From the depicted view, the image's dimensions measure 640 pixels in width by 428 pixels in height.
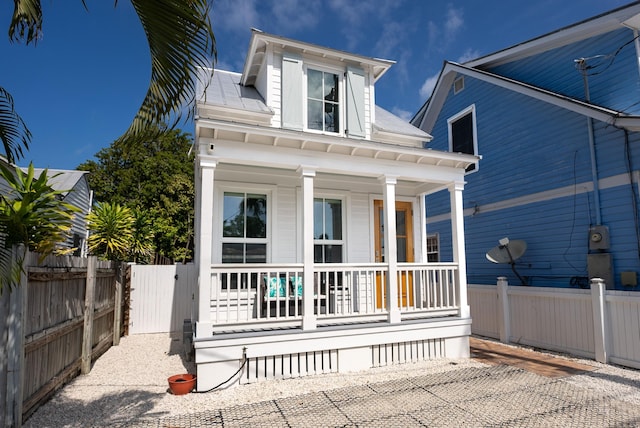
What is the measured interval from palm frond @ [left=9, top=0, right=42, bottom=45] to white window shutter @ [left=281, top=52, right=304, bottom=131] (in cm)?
426

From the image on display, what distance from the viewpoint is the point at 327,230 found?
7.59 m

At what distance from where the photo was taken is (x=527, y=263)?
908 cm

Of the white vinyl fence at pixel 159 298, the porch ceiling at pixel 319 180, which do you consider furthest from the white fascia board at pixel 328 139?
the white vinyl fence at pixel 159 298

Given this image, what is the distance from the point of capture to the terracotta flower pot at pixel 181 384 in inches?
189

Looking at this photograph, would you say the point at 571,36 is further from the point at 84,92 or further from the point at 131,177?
the point at 131,177

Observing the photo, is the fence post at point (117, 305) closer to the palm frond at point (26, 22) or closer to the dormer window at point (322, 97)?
the dormer window at point (322, 97)

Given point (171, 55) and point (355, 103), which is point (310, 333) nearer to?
point (171, 55)

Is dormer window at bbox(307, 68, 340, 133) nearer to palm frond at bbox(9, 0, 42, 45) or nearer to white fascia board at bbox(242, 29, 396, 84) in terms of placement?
white fascia board at bbox(242, 29, 396, 84)

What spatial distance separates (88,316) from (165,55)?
487 centimetres

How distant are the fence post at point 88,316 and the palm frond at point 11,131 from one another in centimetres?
311

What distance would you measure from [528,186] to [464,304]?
411 centimetres

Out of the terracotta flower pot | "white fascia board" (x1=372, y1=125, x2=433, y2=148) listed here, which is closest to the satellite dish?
"white fascia board" (x1=372, y1=125, x2=433, y2=148)

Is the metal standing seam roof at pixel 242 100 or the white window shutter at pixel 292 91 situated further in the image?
the white window shutter at pixel 292 91

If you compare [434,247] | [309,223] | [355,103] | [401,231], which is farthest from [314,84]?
[434,247]
